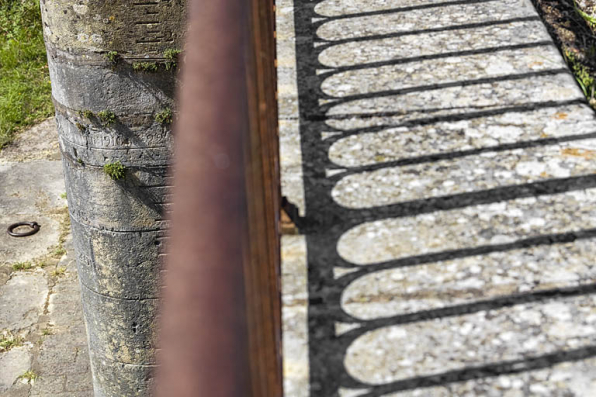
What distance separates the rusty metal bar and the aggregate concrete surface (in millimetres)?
5944

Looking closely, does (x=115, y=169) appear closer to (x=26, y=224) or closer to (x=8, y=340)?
(x=8, y=340)

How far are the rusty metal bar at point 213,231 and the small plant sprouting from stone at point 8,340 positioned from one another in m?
6.48

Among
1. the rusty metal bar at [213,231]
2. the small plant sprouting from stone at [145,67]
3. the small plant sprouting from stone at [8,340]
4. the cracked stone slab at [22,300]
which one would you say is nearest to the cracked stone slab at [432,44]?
the rusty metal bar at [213,231]

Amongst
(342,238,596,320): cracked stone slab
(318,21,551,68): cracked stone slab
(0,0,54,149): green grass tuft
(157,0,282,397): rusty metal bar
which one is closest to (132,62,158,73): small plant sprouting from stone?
(318,21,551,68): cracked stone slab

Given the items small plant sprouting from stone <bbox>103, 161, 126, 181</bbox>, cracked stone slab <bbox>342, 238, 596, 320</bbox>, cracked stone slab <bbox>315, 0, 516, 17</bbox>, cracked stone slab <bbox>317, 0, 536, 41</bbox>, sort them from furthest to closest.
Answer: small plant sprouting from stone <bbox>103, 161, 126, 181</bbox> < cracked stone slab <bbox>315, 0, 516, 17</bbox> < cracked stone slab <bbox>317, 0, 536, 41</bbox> < cracked stone slab <bbox>342, 238, 596, 320</bbox>

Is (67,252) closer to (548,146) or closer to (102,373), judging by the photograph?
(102,373)

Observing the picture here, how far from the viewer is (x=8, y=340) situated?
6.61 metres

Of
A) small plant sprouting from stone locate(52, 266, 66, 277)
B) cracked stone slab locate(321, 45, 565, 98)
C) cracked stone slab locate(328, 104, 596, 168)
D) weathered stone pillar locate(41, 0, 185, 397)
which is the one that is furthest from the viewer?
small plant sprouting from stone locate(52, 266, 66, 277)

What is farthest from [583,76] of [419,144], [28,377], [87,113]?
[28,377]

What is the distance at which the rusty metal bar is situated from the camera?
1.98ft

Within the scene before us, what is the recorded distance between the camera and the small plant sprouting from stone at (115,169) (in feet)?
13.1

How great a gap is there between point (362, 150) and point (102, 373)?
331cm

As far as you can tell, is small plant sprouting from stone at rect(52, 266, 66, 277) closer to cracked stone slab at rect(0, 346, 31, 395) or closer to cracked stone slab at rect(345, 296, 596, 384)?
cracked stone slab at rect(0, 346, 31, 395)

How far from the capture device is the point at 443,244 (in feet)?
5.44
